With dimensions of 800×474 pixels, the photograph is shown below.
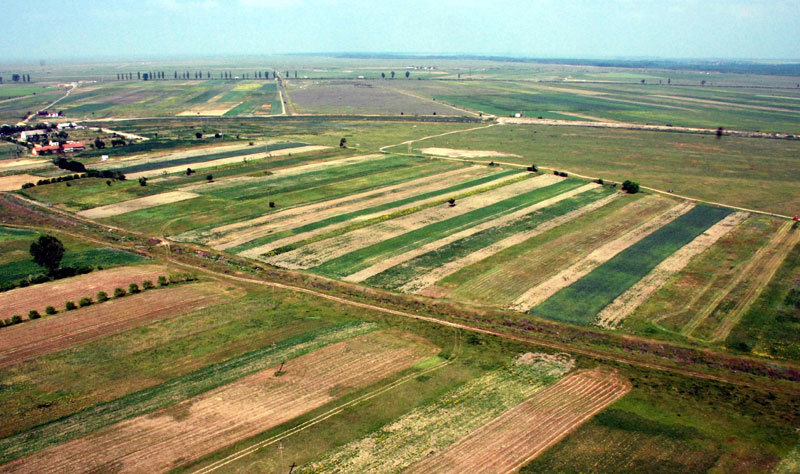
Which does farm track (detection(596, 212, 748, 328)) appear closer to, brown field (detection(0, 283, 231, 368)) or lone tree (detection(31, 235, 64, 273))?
brown field (detection(0, 283, 231, 368))

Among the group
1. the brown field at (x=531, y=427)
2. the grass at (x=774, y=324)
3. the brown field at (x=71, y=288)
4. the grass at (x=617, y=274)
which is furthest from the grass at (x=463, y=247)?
the grass at (x=774, y=324)

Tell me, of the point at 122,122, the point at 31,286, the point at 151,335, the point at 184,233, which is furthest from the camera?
the point at 122,122

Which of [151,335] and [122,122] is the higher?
[122,122]

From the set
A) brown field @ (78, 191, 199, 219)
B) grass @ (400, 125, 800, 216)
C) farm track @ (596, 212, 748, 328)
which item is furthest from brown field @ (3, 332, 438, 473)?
grass @ (400, 125, 800, 216)

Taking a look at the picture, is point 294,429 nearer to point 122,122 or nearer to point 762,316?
point 762,316

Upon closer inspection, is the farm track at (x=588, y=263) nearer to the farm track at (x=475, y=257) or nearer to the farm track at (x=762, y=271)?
the farm track at (x=475, y=257)

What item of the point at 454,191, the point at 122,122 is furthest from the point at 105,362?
the point at 122,122

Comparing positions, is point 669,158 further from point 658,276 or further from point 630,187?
point 658,276

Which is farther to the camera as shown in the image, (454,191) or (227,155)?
(227,155)
